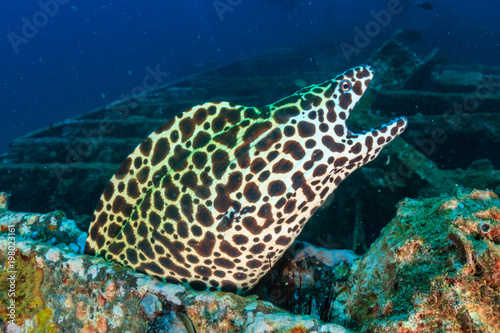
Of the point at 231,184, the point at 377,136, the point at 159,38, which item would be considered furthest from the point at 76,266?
the point at 159,38

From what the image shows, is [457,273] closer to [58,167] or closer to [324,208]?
[324,208]

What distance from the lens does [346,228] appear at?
5.08m

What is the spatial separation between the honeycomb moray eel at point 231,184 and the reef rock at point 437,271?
0.87 metres

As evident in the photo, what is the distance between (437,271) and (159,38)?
156 metres

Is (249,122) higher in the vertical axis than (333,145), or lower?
higher

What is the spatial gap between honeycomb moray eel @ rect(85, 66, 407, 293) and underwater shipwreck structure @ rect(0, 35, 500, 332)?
0.46m

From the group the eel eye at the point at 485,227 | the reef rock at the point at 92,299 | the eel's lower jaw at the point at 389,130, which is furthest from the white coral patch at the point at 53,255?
the eel eye at the point at 485,227

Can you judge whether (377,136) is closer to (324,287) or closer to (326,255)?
(326,255)

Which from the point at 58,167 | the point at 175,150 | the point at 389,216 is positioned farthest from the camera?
the point at 58,167

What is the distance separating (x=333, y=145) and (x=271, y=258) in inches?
48.3

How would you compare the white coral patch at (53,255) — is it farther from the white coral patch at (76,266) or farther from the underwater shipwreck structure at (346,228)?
the white coral patch at (76,266)

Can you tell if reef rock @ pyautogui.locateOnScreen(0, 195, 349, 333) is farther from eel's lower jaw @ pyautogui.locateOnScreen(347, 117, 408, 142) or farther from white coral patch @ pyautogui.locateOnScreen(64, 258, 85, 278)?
eel's lower jaw @ pyautogui.locateOnScreen(347, 117, 408, 142)

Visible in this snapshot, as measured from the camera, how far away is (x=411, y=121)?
607 centimetres

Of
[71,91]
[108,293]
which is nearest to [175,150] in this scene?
[108,293]
